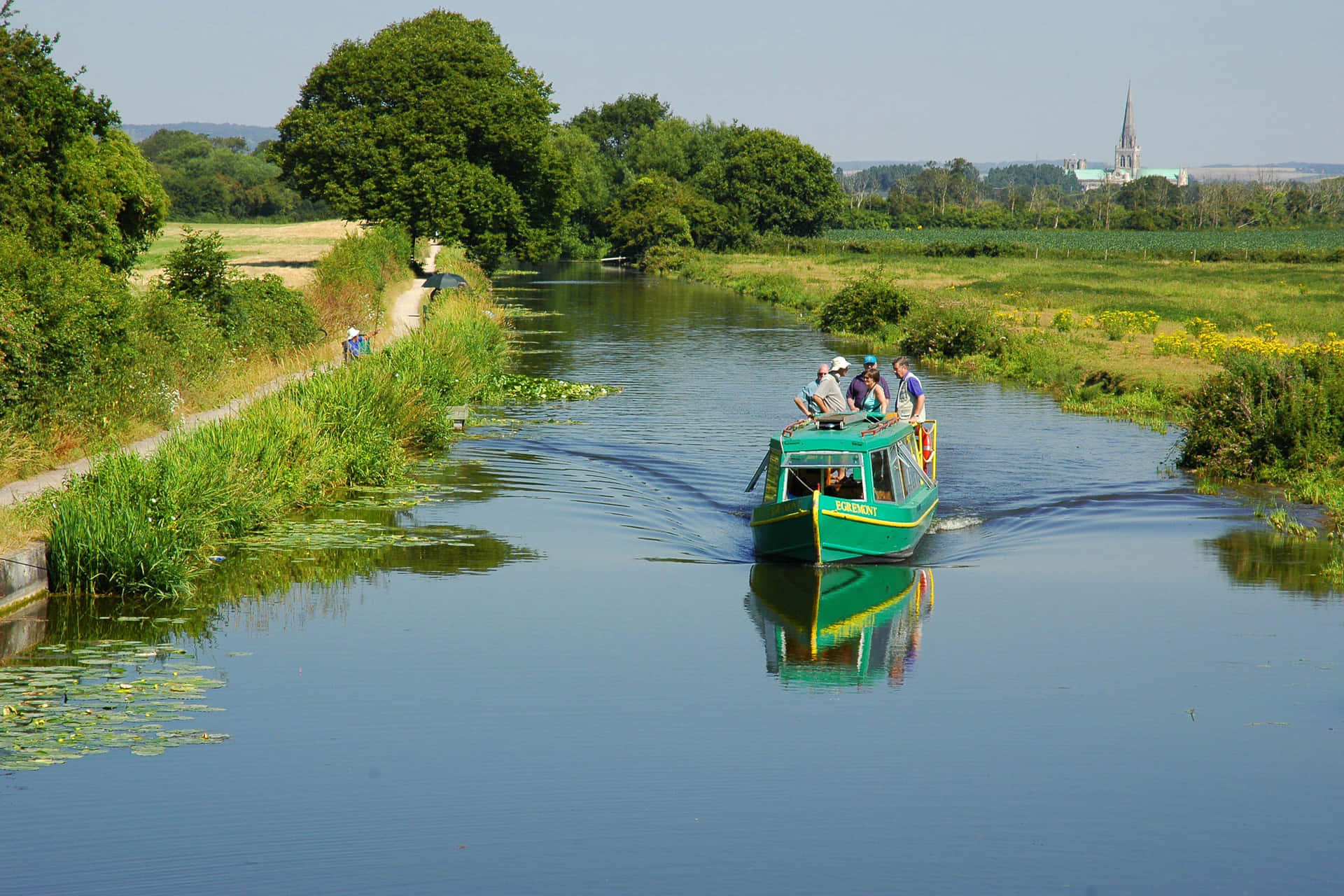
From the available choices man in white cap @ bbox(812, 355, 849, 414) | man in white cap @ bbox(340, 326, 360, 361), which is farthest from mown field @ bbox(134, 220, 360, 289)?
man in white cap @ bbox(812, 355, 849, 414)

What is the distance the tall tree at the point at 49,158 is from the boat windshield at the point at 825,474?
1879 cm

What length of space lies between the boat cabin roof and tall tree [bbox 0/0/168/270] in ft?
61.1

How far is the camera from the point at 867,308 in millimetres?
54312

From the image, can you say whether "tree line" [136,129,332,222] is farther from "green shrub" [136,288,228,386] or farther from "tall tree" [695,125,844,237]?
"green shrub" [136,288,228,386]

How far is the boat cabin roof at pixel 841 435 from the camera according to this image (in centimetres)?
1786

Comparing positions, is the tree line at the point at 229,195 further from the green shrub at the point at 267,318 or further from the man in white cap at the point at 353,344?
the man in white cap at the point at 353,344

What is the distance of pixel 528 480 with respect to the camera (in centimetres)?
2383

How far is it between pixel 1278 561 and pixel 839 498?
6666 millimetres

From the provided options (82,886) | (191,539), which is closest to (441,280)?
(191,539)

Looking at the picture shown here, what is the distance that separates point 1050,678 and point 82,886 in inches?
364

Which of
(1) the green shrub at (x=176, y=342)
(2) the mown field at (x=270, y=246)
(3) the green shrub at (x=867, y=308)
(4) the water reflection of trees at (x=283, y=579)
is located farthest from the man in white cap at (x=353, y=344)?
(3) the green shrub at (x=867, y=308)

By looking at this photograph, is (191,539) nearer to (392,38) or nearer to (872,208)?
(392,38)

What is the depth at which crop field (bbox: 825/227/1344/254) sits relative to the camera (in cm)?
11506

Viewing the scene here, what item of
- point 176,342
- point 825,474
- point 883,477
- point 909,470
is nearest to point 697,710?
point 825,474
